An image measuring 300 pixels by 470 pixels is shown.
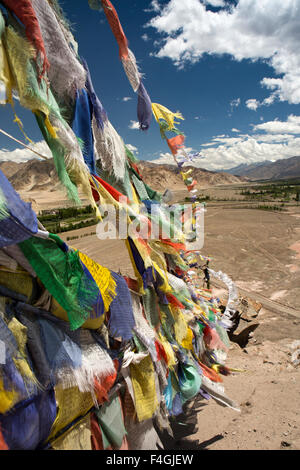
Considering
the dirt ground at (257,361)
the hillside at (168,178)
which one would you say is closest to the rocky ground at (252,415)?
the dirt ground at (257,361)

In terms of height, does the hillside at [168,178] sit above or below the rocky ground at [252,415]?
above

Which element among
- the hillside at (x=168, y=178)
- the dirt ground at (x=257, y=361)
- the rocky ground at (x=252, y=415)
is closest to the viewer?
the rocky ground at (x=252, y=415)

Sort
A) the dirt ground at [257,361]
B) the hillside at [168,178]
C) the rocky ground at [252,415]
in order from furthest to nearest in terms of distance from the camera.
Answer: the hillside at [168,178] → the dirt ground at [257,361] → the rocky ground at [252,415]

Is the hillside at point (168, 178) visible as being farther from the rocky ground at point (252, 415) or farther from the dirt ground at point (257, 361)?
the rocky ground at point (252, 415)

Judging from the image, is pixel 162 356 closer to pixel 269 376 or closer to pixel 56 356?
pixel 56 356

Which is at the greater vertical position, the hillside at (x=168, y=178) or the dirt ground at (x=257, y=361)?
the hillside at (x=168, y=178)

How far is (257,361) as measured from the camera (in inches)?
255

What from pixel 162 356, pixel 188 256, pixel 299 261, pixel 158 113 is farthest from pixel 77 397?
pixel 299 261

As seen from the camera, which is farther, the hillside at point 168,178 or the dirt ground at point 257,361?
the hillside at point 168,178

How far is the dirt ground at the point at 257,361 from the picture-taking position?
3.29 meters

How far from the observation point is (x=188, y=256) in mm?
4109

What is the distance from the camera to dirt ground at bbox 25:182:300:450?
3.29m

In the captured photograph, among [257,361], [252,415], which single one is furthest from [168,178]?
[252,415]

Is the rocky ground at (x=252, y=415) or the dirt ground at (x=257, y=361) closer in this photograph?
the rocky ground at (x=252, y=415)
